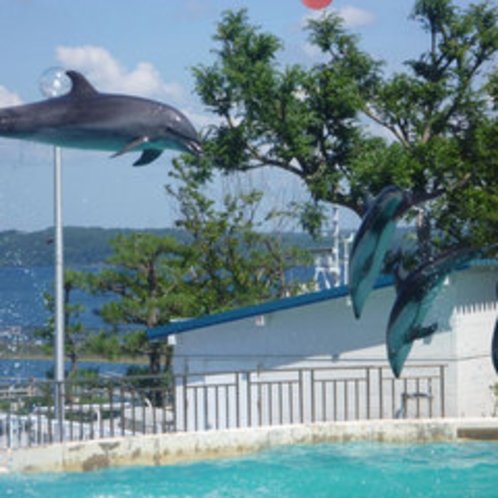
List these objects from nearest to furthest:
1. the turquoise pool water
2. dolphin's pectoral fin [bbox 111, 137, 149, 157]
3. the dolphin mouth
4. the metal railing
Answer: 1. dolphin's pectoral fin [bbox 111, 137, 149, 157]
2. the dolphin mouth
3. the turquoise pool water
4. the metal railing

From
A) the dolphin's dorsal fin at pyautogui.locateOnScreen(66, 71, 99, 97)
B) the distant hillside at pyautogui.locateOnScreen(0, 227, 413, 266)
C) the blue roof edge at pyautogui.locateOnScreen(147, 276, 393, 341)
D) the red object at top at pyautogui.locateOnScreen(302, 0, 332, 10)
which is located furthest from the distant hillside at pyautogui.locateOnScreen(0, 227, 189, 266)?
the dolphin's dorsal fin at pyautogui.locateOnScreen(66, 71, 99, 97)

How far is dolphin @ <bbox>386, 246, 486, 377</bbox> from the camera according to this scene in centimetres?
1277

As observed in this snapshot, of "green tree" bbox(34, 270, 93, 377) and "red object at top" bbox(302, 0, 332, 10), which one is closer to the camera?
"red object at top" bbox(302, 0, 332, 10)

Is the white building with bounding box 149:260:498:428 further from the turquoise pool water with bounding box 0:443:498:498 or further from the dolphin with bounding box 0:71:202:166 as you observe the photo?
the dolphin with bounding box 0:71:202:166

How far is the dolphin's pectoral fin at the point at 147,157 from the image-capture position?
902 centimetres

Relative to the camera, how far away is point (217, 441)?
15586 mm

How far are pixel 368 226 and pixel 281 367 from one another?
24.7ft

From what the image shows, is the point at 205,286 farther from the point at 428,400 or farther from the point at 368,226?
the point at 368,226

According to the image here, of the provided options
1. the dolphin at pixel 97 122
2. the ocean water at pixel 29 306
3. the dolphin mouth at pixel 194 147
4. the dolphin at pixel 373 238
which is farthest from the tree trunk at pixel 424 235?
the ocean water at pixel 29 306

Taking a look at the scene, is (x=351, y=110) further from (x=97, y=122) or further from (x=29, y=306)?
(x=29, y=306)

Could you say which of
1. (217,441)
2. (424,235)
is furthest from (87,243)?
(217,441)

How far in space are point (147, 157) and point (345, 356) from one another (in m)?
10.2

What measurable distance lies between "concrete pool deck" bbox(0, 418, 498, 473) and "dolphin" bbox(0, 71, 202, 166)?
21.9 ft

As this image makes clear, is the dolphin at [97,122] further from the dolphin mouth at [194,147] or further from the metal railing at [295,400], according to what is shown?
the metal railing at [295,400]
